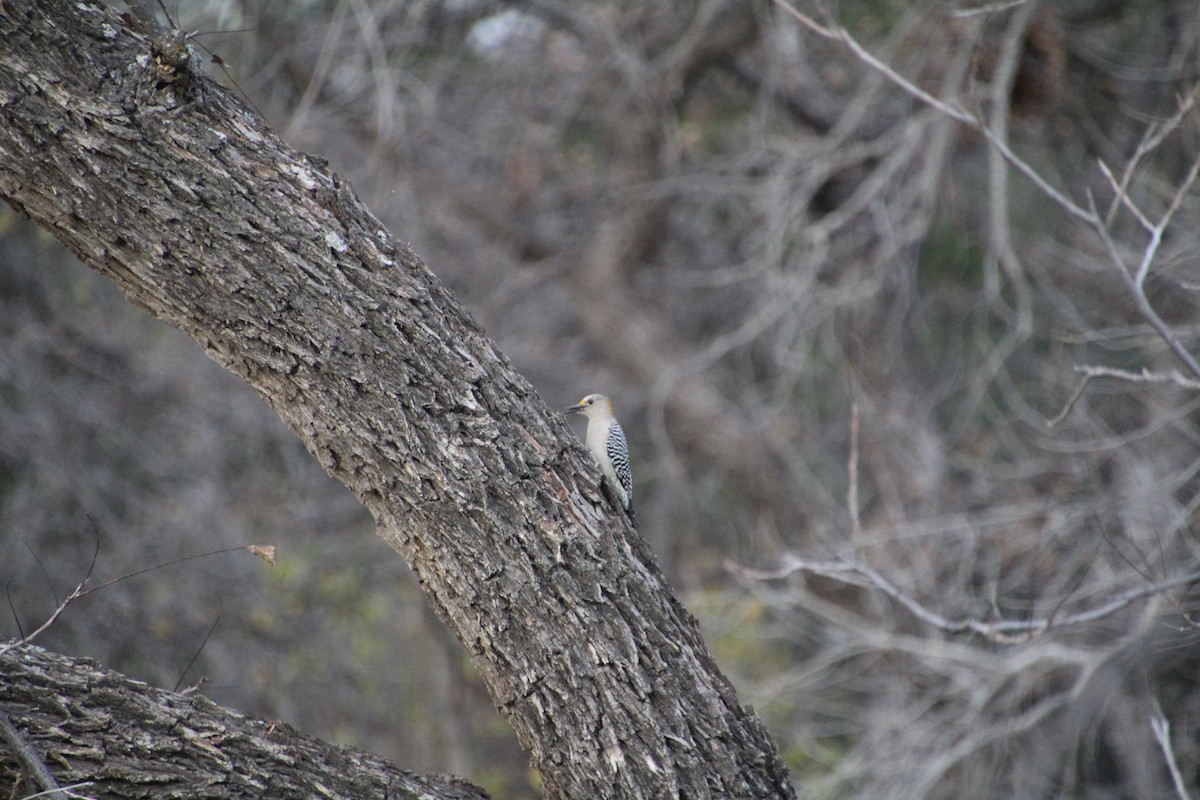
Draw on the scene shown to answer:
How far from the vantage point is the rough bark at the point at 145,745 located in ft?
7.13

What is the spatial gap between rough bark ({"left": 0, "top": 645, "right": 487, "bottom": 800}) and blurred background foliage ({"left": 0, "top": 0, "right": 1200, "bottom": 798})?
290cm

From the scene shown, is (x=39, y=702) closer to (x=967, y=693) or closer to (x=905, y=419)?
(x=967, y=693)

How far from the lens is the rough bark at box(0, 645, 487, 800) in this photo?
2174mm

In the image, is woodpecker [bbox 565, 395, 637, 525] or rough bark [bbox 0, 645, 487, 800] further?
woodpecker [bbox 565, 395, 637, 525]

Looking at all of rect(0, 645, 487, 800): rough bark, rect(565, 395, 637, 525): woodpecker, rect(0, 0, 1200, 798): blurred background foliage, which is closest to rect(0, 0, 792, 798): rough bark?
rect(0, 645, 487, 800): rough bark

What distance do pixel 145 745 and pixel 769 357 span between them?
721 centimetres

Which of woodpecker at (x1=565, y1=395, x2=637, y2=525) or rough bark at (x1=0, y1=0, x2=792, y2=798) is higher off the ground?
woodpecker at (x1=565, y1=395, x2=637, y2=525)

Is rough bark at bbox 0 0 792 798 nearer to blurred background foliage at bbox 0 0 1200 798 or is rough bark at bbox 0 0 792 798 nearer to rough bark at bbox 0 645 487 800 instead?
rough bark at bbox 0 645 487 800

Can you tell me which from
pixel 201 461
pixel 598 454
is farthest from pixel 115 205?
pixel 201 461

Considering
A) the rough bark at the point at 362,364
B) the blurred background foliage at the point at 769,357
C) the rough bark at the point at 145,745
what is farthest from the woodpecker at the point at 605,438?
the rough bark at the point at 145,745

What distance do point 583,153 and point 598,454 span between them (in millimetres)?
3927

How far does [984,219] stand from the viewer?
26.1ft

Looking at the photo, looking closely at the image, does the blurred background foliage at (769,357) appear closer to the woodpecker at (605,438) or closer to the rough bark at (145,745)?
the woodpecker at (605,438)

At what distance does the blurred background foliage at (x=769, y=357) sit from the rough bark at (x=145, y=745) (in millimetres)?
2897
